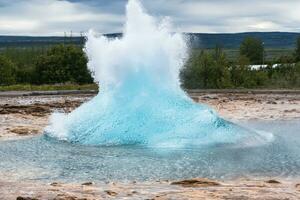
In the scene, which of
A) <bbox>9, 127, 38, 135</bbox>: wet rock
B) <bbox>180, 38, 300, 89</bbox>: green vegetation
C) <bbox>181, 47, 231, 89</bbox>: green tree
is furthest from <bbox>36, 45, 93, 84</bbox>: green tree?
<bbox>9, 127, 38, 135</bbox>: wet rock

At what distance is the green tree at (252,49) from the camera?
83613 mm

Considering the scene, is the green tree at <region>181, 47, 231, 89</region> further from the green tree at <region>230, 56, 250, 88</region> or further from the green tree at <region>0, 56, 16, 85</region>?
the green tree at <region>0, 56, 16, 85</region>

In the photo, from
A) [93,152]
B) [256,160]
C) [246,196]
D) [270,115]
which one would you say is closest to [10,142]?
[93,152]

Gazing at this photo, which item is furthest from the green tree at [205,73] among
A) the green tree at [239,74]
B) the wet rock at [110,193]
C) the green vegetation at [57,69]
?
the wet rock at [110,193]

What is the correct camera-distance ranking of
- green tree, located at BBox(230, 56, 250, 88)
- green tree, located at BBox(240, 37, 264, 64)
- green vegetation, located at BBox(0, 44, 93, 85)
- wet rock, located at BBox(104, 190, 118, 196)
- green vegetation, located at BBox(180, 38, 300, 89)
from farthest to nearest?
green tree, located at BBox(240, 37, 264, 64) < green tree, located at BBox(230, 56, 250, 88) < green vegetation, located at BBox(0, 44, 93, 85) < green vegetation, located at BBox(180, 38, 300, 89) < wet rock, located at BBox(104, 190, 118, 196)

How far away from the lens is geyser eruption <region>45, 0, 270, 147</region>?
44.0 ft

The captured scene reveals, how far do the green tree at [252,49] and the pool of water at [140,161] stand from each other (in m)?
71.2

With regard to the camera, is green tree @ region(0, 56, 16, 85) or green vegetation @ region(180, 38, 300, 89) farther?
green tree @ region(0, 56, 16, 85)

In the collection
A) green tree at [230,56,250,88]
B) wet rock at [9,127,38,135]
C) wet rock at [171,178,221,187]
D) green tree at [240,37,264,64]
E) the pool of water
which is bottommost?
green tree at [230,56,250,88]

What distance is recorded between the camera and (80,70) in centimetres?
5344

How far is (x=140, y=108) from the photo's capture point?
14.5 m

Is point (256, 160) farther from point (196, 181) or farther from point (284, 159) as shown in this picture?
point (196, 181)

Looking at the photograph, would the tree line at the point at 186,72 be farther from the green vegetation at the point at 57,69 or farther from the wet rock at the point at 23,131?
the wet rock at the point at 23,131

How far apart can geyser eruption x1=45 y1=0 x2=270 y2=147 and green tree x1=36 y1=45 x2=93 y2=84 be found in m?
36.3
